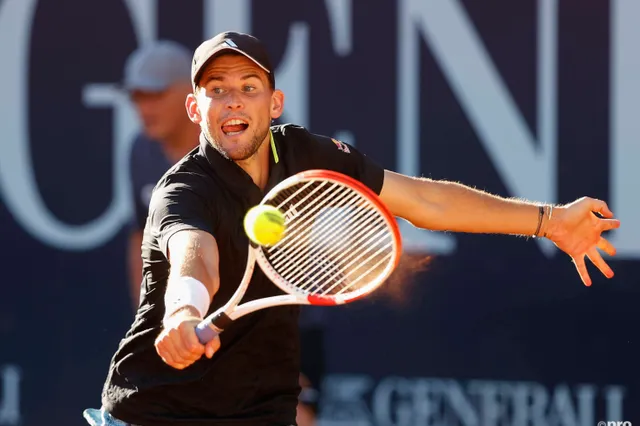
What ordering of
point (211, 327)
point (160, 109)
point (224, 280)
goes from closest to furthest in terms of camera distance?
point (211, 327) < point (224, 280) < point (160, 109)

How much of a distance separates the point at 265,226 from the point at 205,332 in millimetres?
290

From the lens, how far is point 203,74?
11.8ft

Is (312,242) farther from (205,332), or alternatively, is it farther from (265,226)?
(205,332)

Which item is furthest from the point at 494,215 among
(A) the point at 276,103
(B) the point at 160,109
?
(B) the point at 160,109

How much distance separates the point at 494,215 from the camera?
3.89 meters

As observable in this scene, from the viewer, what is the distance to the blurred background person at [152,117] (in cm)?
571

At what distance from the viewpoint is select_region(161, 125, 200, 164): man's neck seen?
5.64m

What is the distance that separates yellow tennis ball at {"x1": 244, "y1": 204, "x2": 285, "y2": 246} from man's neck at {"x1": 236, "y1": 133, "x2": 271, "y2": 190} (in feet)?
1.95

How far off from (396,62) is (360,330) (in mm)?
1200

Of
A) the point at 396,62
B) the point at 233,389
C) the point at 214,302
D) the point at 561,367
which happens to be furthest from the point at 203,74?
the point at 561,367

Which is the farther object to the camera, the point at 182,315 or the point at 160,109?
the point at 160,109

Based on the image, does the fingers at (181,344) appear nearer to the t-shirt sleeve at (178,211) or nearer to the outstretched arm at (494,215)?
the t-shirt sleeve at (178,211)

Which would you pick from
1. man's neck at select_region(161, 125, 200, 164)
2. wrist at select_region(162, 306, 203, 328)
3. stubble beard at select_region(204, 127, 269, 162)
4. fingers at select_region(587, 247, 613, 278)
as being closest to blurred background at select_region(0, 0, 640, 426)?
man's neck at select_region(161, 125, 200, 164)

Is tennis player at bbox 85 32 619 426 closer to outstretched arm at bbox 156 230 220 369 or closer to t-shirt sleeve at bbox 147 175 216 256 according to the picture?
t-shirt sleeve at bbox 147 175 216 256
